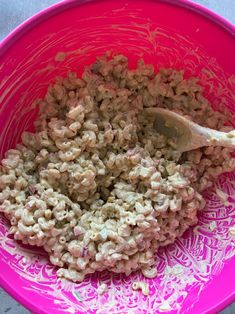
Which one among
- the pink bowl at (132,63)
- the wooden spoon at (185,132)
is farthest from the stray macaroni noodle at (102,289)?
the wooden spoon at (185,132)

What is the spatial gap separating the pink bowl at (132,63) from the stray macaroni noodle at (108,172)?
0.04 meters

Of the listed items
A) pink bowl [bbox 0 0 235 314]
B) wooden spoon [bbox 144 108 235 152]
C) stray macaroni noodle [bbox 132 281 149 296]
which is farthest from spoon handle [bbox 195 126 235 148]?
stray macaroni noodle [bbox 132 281 149 296]

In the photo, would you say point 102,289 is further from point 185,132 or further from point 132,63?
point 132,63

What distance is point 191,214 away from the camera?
4.12 ft

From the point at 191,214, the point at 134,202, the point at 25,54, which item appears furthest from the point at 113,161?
the point at 25,54

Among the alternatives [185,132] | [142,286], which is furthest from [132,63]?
[142,286]

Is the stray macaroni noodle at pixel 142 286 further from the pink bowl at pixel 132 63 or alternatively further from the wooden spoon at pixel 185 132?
the wooden spoon at pixel 185 132

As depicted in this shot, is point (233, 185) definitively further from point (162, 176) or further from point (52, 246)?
point (52, 246)

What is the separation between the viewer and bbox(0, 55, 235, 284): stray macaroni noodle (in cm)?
117

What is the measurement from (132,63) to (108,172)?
33 cm

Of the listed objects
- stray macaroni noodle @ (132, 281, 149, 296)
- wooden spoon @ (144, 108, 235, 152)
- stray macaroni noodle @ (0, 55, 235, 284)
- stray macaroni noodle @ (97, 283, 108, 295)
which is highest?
wooden spoon @ (144, 108, 235, 152)

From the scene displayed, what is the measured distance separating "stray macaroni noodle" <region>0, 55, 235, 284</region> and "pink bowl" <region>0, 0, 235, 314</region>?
39 millimetres

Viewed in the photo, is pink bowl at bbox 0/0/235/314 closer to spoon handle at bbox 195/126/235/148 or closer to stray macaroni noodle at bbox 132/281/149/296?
stray macaroni noodle at bbox 132/281/149/296

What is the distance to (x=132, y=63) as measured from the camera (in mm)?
1359
